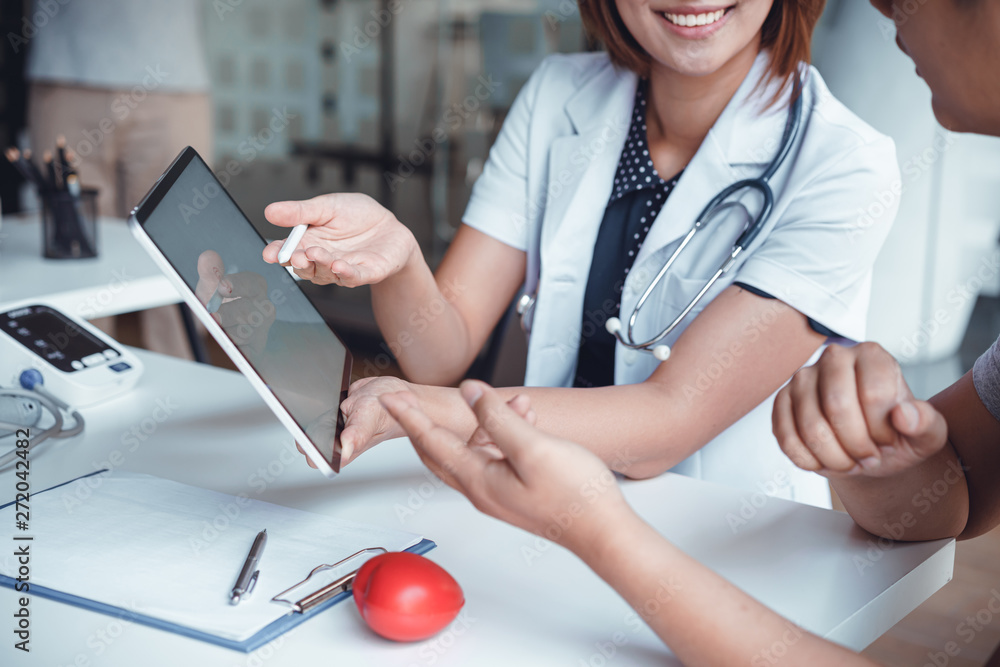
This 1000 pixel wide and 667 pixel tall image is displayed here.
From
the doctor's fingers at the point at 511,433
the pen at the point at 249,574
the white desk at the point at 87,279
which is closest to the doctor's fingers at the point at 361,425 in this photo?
the pen at the point at 249,574

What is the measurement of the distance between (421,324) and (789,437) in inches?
24.9

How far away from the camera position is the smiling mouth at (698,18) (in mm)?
1120

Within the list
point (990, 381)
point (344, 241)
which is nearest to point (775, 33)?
point (990, 381)

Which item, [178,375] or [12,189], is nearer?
[178,375]

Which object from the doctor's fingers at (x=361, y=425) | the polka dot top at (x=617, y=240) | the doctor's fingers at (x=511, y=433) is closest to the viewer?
the doctor's fingers at (x=511, y=433)

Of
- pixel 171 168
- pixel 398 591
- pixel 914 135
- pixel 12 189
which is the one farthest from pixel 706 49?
pixel 12 189

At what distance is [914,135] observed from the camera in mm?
3113

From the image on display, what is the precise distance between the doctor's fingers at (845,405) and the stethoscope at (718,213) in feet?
1.26

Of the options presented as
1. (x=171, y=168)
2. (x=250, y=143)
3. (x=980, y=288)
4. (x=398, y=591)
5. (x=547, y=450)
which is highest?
(x=171, y=168)

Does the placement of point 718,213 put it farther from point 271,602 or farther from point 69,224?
point 69,224

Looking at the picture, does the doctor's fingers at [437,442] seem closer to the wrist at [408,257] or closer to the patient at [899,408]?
the patient at [899,408]

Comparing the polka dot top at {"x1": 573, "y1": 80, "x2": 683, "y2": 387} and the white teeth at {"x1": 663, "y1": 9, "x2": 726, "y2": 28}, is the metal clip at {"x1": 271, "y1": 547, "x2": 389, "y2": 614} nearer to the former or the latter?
the polka dot top at {"x1": 573, "y1": 80, "x2": 683, "y2": 387}

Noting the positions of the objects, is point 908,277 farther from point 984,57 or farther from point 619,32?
point 984,57

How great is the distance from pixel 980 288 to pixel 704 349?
2.65 meters
